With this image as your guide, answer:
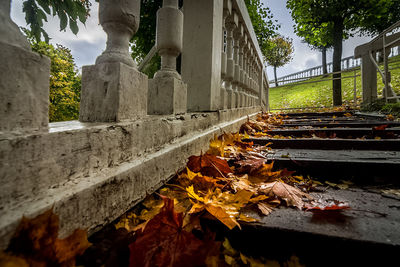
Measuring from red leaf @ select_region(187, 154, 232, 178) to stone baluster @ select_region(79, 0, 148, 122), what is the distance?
43 centimetres

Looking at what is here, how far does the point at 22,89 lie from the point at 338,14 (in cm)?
1358

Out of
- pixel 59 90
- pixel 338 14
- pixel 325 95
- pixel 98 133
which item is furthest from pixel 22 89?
pixel 325 95

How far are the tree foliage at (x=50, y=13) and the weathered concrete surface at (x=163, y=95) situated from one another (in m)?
1.49

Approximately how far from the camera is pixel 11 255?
0.42 metres

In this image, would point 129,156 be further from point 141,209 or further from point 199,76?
point 199,76

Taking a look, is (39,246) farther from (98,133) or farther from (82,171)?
(98,133)

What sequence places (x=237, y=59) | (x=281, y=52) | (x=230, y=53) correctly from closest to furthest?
(x=230, y=53) → (x=237, y=59) → (x=281, y=52)

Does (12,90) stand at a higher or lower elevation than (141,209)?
higher

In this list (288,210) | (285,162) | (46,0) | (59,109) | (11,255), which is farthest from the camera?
(59,109)

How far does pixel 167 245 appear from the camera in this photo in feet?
1.92

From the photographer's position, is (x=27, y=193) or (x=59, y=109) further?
(x=59, y=109)

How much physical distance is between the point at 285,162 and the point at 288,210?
579 mm

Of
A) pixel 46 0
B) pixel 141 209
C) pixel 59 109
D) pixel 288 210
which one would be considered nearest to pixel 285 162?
pixel 288 210

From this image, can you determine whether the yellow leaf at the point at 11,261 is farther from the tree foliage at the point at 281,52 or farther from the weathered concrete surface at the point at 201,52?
the tree foliage at the point at 281,52
